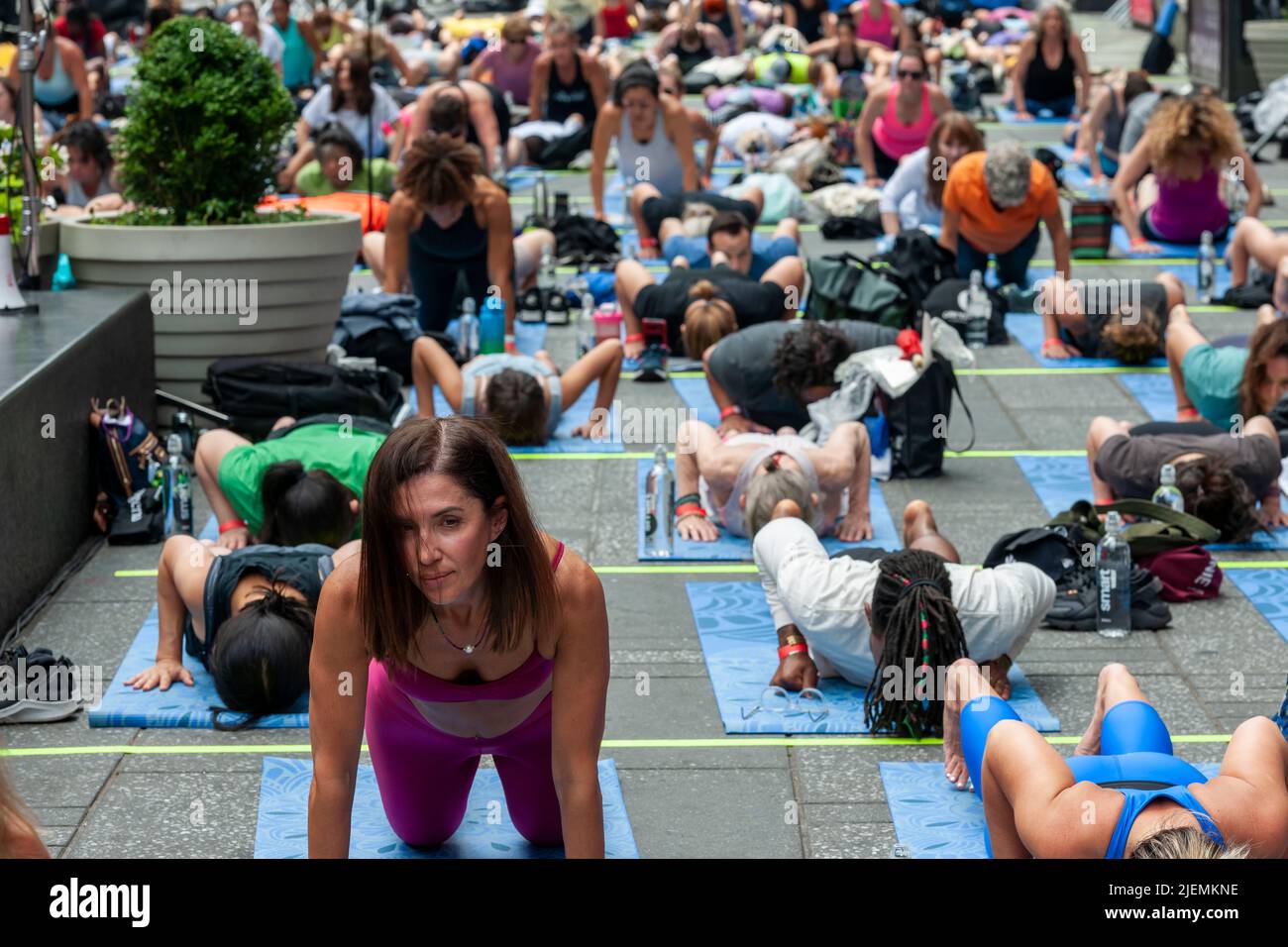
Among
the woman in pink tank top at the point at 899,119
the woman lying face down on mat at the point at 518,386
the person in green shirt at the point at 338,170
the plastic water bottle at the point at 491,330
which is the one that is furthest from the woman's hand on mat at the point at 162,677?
the woman in pink tank top at the point at 899,119

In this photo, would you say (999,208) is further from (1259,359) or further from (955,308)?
(1259,359)

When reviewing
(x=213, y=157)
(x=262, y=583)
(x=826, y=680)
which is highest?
(x=213, y=157)

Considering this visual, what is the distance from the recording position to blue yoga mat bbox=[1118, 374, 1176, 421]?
10312 mm

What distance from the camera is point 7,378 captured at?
7434 mm

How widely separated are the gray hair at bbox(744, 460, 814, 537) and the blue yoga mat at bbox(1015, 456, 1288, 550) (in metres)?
1.50

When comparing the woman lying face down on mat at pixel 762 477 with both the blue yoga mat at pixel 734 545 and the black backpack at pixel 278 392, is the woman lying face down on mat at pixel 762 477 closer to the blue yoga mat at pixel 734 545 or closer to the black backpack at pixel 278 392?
the blue yoga mat at pixel 734 545

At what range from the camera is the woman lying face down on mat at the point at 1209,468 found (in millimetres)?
8008

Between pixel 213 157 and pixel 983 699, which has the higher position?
pixel 213 157

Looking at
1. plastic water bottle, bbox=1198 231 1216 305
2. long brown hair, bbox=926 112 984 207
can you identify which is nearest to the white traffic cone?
long brown hair, bbox=926 112 984 207

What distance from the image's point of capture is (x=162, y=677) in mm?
6570

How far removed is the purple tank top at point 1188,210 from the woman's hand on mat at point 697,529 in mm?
6751

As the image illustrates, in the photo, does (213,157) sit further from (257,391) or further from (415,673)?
(415,673)
